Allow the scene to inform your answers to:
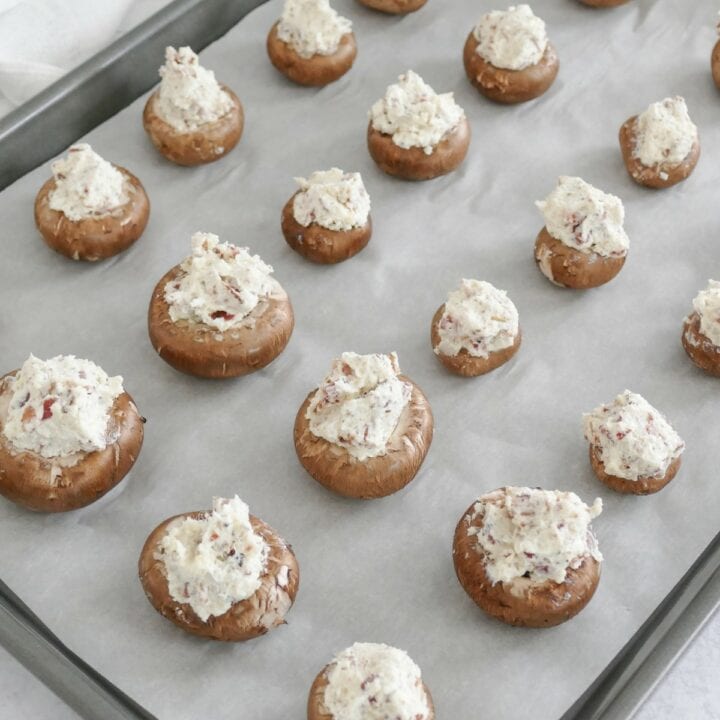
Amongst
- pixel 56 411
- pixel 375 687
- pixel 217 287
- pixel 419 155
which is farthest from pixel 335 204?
pixel 375 687

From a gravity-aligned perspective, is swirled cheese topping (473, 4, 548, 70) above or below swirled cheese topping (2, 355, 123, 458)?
below

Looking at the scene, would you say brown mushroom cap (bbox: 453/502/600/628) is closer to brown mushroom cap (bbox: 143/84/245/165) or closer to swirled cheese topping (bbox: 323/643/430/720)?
swirled cheese topping (bbox: 323/643/430/720)

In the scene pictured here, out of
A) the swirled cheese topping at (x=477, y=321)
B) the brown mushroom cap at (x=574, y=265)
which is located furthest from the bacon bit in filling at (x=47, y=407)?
the brown mushroom cap at (x=574, y=265)

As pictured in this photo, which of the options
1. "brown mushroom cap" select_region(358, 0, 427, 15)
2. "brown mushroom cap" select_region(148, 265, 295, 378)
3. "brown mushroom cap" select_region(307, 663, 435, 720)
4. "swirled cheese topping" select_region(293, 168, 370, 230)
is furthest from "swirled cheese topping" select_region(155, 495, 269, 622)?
"brown mushroom cap" select_region(358, 0, 427, 15)

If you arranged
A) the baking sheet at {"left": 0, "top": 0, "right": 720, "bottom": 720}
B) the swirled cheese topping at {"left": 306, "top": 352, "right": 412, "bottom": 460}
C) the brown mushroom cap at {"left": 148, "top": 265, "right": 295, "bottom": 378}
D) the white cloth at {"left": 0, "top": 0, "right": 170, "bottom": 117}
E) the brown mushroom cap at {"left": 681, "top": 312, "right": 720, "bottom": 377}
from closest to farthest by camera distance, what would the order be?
the baking sheet at {"left": 0, "top": 0, "right": 720, "bottom": 720}, the swirled cheese topping at {"left": 306, "top": 352, "right": 412, "bottom": 460}, the brown mushroom cap at {"left": 148, "top": 265, "right": 295, "bottom": 378}, the brown mushroom cap at {"left": 681, "top": 312, "right": 720, "bottom": 377}, the white cloth at {"left": 0, "top": 0, "right": 170, "bottom": 117}

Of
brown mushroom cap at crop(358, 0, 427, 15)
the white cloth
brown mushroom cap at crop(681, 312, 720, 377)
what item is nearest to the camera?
brown mushroom cap at crop(681, 312, 720, 377)

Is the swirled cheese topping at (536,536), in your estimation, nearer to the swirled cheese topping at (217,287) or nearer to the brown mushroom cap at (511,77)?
the swirled cheese topping at (217,287)
